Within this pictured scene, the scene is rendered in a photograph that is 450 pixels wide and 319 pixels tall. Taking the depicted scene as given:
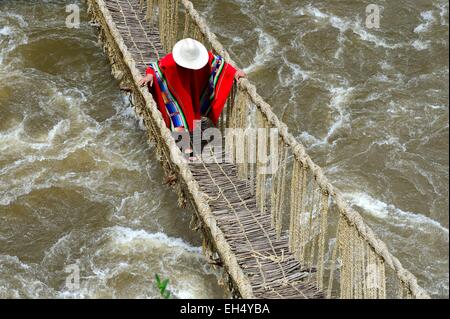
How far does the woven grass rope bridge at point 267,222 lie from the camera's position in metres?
3.53

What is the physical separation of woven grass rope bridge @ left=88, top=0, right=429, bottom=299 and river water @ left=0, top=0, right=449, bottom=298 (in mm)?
393

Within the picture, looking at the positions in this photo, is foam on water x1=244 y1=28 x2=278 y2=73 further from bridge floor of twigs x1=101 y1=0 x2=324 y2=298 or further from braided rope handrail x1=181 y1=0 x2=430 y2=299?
bridge floor of twigs x1=101 y1=0 x2=324 y2=298

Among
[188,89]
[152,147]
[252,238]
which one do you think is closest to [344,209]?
[252,238]

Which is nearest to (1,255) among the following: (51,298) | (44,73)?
(51,298)

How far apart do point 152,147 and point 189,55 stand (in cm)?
126

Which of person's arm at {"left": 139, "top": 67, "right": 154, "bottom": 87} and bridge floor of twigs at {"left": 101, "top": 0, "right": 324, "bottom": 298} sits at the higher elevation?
person's arm at {"left": 139, "top": 67, "right": 154, "bottom": 87}

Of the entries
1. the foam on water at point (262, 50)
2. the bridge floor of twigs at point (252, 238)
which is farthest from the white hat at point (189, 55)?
the foam on water at point (262, 50)

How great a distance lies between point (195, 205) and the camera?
407cm

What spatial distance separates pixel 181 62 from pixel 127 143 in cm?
132

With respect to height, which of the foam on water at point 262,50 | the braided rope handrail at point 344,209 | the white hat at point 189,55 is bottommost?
the foam on water at point 262,50

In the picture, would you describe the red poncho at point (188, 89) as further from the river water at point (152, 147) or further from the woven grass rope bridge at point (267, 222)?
the river water at point (152, 147)

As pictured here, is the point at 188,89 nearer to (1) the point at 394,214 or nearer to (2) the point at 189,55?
(2) the point at 189,55

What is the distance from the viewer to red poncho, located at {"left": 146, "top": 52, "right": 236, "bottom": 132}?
4488 millimetres

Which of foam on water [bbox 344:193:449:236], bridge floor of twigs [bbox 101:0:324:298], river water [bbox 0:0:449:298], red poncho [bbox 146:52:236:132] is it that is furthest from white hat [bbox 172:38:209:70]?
foam on water [bbox 344:193:449:236]
